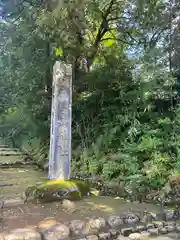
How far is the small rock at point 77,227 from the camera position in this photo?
2.92 metres

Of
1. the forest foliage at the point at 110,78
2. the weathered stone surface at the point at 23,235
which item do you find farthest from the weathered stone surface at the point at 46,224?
the forest foliage at the point at 110,78

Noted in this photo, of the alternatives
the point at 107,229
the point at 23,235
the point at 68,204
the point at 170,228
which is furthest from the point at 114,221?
the point at 23,235

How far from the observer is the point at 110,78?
5953mm

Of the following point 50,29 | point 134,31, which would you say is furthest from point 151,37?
point 50,29

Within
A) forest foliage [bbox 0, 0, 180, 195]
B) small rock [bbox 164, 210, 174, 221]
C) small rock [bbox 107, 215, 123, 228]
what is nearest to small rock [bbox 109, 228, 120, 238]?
small rock [bbox 107, 215, 123, 228]

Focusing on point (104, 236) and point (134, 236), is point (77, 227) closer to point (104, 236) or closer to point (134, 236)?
point (104, 236)

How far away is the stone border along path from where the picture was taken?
109 inches

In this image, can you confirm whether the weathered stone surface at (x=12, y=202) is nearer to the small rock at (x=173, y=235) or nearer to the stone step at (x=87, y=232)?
the stone step at (x=87, y=232)

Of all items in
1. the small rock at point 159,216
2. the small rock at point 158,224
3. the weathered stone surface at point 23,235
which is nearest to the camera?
the weathered stone surface at point 23,235

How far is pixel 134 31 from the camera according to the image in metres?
6.64

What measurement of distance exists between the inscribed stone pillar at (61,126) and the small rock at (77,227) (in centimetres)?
127

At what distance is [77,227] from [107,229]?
1.11 feet

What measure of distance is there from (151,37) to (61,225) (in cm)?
534

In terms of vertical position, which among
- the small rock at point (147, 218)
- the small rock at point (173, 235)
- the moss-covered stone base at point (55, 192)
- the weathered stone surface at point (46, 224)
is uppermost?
the moss-covered stone base at point (55, 192)
